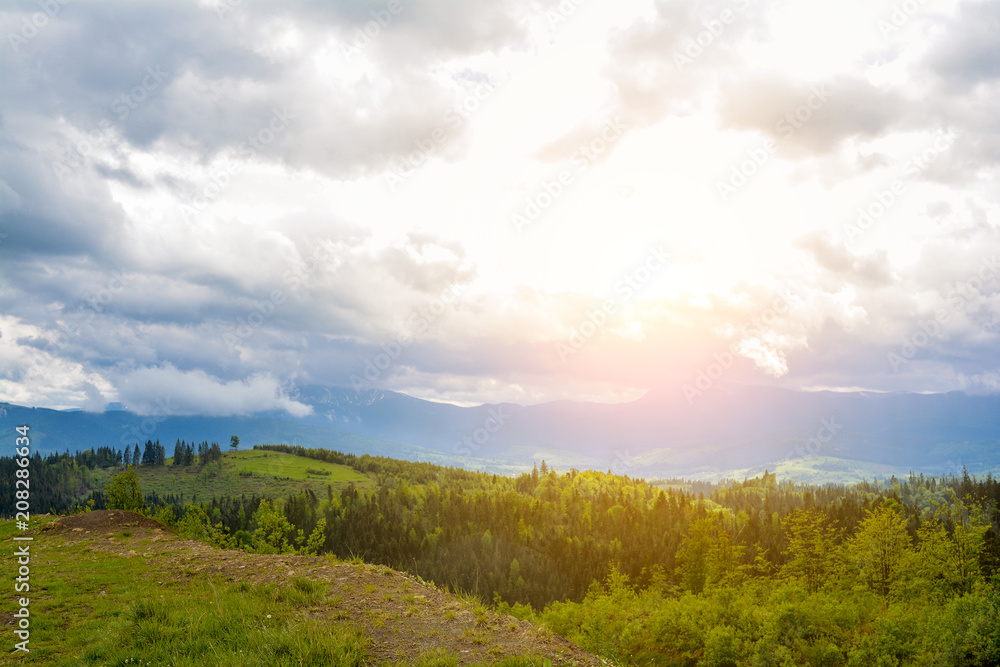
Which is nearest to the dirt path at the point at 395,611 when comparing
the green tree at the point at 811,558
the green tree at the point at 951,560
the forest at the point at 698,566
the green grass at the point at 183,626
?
the green grass at the point at 183,626

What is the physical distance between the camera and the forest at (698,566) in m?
54.1

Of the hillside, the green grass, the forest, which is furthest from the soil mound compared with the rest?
the green grass

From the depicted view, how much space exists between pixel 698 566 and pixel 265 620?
329 feet

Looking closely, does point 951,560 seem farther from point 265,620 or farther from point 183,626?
point 183,626

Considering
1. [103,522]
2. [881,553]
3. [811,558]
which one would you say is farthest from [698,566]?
[103,522]

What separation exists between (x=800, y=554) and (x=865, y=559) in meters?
18.3

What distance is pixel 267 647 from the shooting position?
1293cm

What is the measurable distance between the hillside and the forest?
116 inches

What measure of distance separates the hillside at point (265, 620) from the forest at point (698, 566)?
295 centimetres

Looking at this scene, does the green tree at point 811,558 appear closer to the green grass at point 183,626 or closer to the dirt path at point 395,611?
the dirt path at point 395,611

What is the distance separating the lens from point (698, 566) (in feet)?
320

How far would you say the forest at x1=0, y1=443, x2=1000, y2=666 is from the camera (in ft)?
177

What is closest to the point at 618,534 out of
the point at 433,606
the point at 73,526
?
the point at 73,526

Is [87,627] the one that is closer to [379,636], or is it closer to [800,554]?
[379,636]
